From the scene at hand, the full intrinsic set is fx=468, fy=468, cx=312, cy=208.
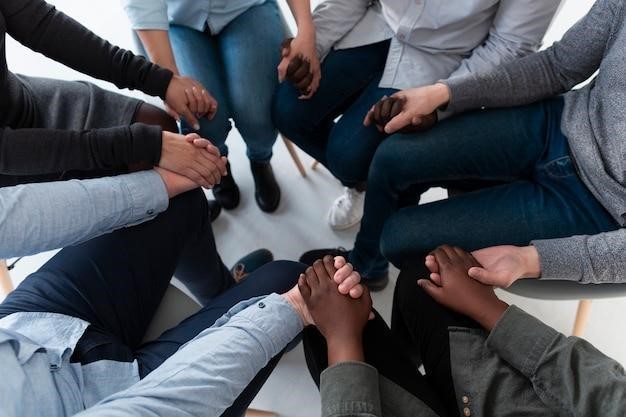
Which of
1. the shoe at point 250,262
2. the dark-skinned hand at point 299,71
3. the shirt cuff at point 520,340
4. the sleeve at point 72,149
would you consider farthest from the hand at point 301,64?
the shirt cuff at point 520,340

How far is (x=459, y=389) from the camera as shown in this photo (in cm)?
77

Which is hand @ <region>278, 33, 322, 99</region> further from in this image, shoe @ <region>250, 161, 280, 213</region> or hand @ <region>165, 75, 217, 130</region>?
shoe @ <region>250, 161, 280, 213</region>

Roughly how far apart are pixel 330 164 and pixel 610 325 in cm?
91

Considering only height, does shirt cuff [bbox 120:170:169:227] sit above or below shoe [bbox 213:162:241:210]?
above

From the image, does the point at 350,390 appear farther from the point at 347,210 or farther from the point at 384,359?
the point at 347,210

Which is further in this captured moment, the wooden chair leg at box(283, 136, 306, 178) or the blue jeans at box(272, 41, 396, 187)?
the wooden chair leg at box(283, 136, 306, 178)

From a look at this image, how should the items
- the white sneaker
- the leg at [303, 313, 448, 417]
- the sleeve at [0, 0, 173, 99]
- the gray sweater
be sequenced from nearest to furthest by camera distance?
the leg at [303, 313, 448, 417]
the gray sweater
the sleeve at [0, 0, 173, 99]
the white sneaker

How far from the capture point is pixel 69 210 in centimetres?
85

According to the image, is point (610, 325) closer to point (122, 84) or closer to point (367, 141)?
point (367, 141)

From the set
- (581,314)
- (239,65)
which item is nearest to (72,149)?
(239,65)

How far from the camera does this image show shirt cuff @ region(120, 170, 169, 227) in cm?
91

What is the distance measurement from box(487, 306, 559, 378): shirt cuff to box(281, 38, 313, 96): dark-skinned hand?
75cm

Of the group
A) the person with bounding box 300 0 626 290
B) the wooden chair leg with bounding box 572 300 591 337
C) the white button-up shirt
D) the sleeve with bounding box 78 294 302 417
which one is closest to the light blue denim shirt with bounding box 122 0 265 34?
the white button-up shirt

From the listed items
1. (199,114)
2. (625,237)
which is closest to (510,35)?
(625,237)
